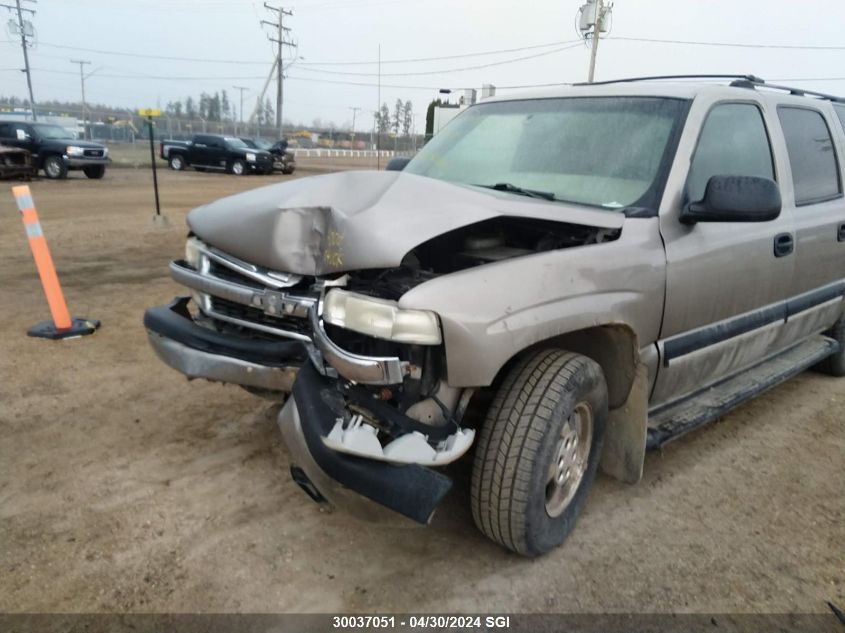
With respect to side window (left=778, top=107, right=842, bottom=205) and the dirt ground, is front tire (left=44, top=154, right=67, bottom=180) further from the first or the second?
side window (left=778, top=107, right=842, bottom=205)

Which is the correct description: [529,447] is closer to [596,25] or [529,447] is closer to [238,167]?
[238,167]

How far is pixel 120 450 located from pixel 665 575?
8.81 feet

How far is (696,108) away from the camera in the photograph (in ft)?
10.0

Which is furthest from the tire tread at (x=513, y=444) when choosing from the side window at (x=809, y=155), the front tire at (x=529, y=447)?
the side window at (x=809, y=155)

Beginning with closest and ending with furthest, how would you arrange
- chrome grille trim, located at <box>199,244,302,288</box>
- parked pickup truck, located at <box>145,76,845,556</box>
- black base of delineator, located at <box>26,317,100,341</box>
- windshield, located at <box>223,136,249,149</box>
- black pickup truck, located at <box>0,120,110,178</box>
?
parked pickup truck, located at <box>145,76,845,556</box>, chrome grille trim, located at <box>199,244,302,288</box>, black base of delineator, located at <box>26,317,100,341</box>, black pickup truck, located at <box>0,120,110,178</box>, windshield, located at <box>223,136,249,149</box>

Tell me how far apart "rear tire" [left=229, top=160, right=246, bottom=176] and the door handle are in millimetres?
24570

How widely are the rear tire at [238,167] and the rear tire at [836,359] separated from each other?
24002 millimetres

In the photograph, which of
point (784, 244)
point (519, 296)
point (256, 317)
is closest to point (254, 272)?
point (256, 317)

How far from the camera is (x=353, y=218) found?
2344 millimetres

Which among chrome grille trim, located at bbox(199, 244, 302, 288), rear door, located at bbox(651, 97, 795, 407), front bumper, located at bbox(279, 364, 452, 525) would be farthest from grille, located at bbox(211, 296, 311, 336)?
rear door, located at bbox(651, 97, 795, 407)

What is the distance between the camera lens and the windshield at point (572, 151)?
2.98 metres

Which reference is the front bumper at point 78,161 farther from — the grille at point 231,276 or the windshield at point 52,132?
the grille at point 231,276

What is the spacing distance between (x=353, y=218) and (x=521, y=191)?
41.7 inches

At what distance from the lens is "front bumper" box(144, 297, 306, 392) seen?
8.34 feet
